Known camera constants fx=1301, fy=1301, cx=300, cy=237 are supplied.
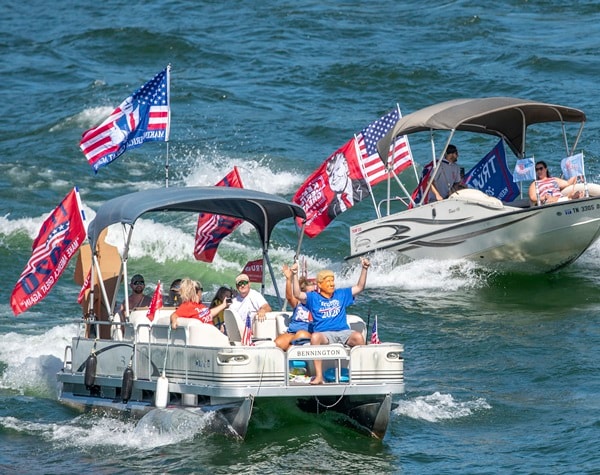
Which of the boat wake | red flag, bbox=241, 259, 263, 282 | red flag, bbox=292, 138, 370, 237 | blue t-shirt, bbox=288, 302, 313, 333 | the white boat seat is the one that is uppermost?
red flag, bbox=292, 138, 370, 237

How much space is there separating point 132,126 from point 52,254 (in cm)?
315

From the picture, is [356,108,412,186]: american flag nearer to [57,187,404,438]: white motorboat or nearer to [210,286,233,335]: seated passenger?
[57,187,404,438]: white motorboat

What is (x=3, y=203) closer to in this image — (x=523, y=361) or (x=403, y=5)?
(x=523, y=361)

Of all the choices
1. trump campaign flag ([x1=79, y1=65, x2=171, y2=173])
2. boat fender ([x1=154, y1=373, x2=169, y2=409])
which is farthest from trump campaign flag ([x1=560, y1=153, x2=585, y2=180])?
boat fender ([x1=154, y1=373, x2=169, y2=409])

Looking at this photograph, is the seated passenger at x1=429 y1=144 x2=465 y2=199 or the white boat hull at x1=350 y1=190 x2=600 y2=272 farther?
the seated passenger at x1=429 y1=144 x2=465 y2=199

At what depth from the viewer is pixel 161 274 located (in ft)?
82.2

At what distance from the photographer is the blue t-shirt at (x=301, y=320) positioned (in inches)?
571

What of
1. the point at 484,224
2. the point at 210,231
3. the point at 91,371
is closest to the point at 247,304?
the point at 91,371

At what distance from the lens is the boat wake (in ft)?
50.4

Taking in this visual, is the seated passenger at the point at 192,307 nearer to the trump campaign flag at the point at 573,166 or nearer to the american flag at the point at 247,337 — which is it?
the american flag at the point at 247,337

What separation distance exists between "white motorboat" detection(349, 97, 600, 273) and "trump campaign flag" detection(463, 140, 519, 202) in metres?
0.77

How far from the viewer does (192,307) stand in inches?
578

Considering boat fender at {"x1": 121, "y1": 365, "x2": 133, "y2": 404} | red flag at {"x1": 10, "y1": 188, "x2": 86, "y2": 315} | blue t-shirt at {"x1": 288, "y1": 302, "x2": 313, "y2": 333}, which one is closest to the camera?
blue t-shirt at {"x1": 288, "y1": 302, "x2": 313, "y2": 333}

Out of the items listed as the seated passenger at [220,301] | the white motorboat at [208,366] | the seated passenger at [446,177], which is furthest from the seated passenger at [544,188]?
the seated passenger at [220,301]
